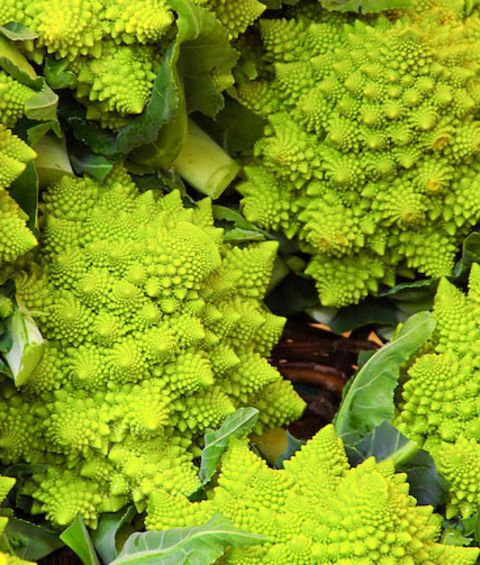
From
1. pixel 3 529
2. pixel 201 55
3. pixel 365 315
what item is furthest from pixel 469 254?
pixel 3 529

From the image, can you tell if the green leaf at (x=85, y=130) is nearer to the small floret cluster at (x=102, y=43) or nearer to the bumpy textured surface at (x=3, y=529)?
the small floret cluster at (x=102, y=43)

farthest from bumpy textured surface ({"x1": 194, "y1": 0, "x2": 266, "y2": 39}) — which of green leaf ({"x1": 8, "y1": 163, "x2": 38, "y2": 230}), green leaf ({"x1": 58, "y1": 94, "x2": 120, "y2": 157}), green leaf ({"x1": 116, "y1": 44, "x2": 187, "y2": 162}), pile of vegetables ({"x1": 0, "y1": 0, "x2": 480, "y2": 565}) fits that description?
green leaf ({"x1": 8, "y1": 163, "x2": 38, "y2": 230})

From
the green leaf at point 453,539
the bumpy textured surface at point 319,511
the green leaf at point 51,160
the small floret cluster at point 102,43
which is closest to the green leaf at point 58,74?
the small floret cluster at point 102,43

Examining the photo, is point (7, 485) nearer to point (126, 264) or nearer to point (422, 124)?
point (126, 264)

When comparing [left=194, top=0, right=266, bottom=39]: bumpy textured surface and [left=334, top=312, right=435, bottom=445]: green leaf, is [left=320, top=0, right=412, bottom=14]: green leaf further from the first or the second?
[left=334, top=312, right=435, bottom=445]: green leaf

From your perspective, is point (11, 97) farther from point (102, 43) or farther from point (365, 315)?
point (365, 315)

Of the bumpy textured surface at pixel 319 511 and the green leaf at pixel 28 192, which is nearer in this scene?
the bumpy textured surface at pixel 319 511

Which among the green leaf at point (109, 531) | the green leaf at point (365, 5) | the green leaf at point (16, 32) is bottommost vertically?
the green leaf at point (109, 531)
